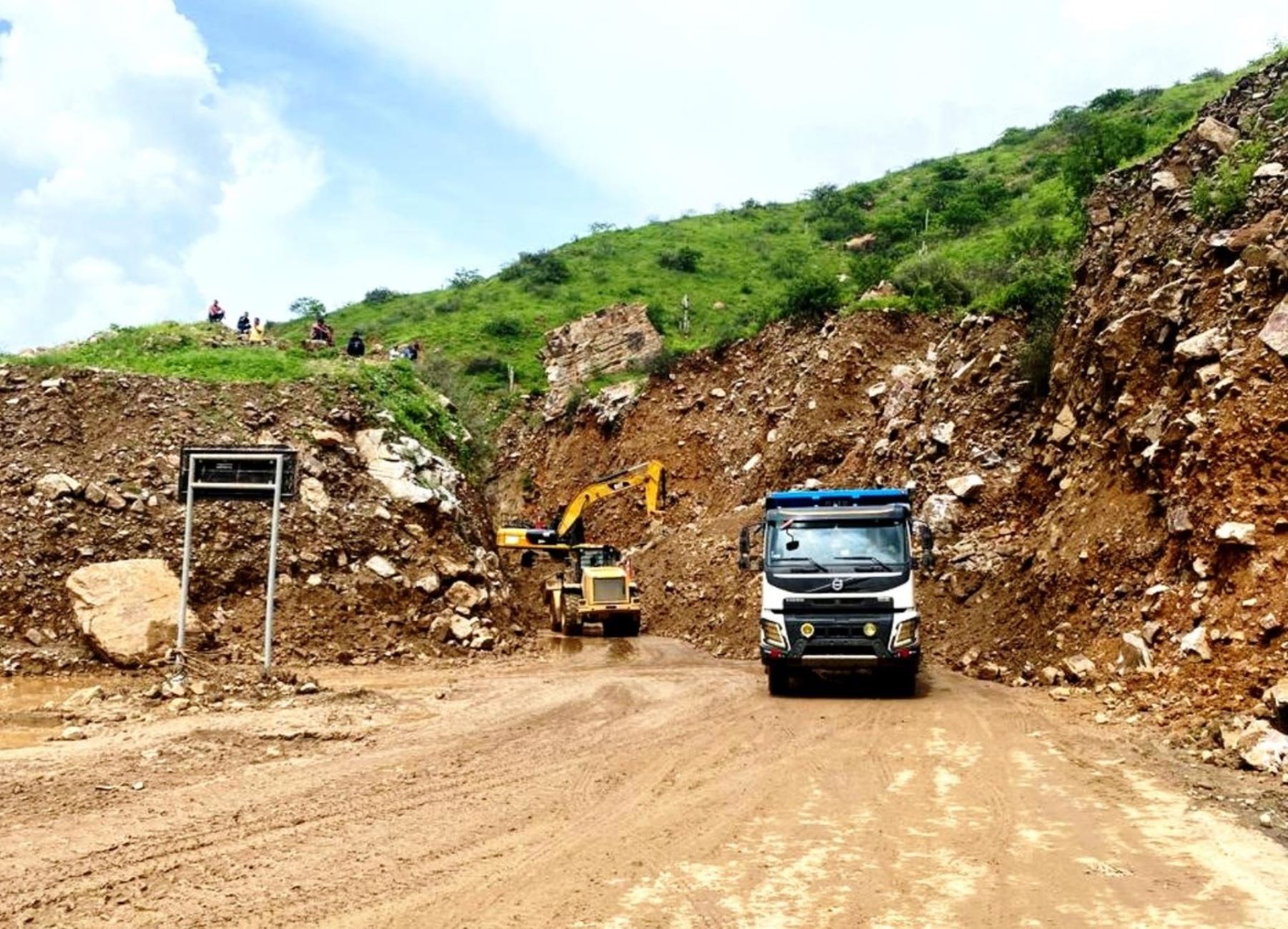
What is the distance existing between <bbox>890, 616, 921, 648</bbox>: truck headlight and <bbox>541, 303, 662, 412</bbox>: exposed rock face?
31791mm

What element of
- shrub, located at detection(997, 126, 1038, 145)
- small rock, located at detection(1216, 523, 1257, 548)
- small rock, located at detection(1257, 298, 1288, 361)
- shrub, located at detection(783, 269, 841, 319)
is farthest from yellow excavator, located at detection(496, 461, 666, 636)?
shrub, located at detection(997, 126, 1038, 145)

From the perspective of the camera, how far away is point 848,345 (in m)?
31.3

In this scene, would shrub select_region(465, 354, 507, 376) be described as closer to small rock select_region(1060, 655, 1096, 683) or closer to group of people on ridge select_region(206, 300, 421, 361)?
group of people on ridge select_region(206, 300, 421, 361)

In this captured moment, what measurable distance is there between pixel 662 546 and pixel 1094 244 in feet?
49.3

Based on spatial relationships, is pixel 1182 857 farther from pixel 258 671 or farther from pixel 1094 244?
pixel 1094 244

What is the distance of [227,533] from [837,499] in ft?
38.4

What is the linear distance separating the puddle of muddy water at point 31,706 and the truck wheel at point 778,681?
30.0ft

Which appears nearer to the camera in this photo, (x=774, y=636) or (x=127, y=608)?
(x=774, y=636)

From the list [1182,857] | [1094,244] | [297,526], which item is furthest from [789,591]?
[1094,244]

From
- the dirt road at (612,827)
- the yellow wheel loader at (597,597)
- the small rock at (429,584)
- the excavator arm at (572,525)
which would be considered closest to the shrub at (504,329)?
the excavator arm at (572,525)

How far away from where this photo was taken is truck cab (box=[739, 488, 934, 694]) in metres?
13.4

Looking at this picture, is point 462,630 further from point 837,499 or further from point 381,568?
point 837,499

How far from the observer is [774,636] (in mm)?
13758

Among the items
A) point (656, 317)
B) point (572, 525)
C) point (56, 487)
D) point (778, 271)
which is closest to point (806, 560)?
point (56, 487)
